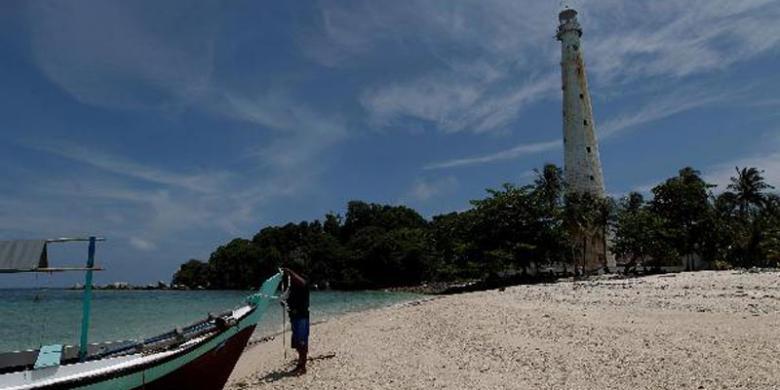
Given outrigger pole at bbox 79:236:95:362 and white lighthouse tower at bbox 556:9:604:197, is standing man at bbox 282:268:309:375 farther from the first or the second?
white lighthouse tower at bbox 556:9:604:197

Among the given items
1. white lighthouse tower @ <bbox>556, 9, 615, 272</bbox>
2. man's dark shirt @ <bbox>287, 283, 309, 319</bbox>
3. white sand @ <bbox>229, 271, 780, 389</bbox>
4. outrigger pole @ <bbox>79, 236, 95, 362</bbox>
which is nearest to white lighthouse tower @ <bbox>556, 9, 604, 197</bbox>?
white lighthouse tower @ <bbox>556, 9, 615, 272</bbox>

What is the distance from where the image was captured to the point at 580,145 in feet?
174

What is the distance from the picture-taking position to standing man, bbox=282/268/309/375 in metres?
10.5

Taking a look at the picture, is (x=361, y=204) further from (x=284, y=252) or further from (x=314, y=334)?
(x=314, y=334)

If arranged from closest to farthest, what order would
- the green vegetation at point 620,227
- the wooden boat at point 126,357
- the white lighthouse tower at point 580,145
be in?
the wooden boat at point 126,357 < the green vegetation at point 620,227 < the white lighthouse tower at point 580,145

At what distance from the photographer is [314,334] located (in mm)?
18156

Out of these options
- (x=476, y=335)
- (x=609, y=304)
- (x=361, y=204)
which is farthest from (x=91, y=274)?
(x=361, y=204)

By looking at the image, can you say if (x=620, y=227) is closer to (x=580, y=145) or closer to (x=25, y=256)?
(x=580, y=145)

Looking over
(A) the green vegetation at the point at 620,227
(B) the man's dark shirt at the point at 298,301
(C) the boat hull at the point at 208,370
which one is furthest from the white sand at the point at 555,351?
(A) the green vegetation at the point at 620,227

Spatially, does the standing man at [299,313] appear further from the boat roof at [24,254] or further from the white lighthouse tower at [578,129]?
the white lighthouse tower at [578,129]

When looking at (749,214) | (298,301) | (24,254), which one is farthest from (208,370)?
(749,214)

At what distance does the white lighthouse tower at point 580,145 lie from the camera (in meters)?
53.1

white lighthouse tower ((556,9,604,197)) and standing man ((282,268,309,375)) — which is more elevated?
white lighthouse tower ((556,9,604,197))

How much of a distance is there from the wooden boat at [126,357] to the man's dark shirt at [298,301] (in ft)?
2.30
